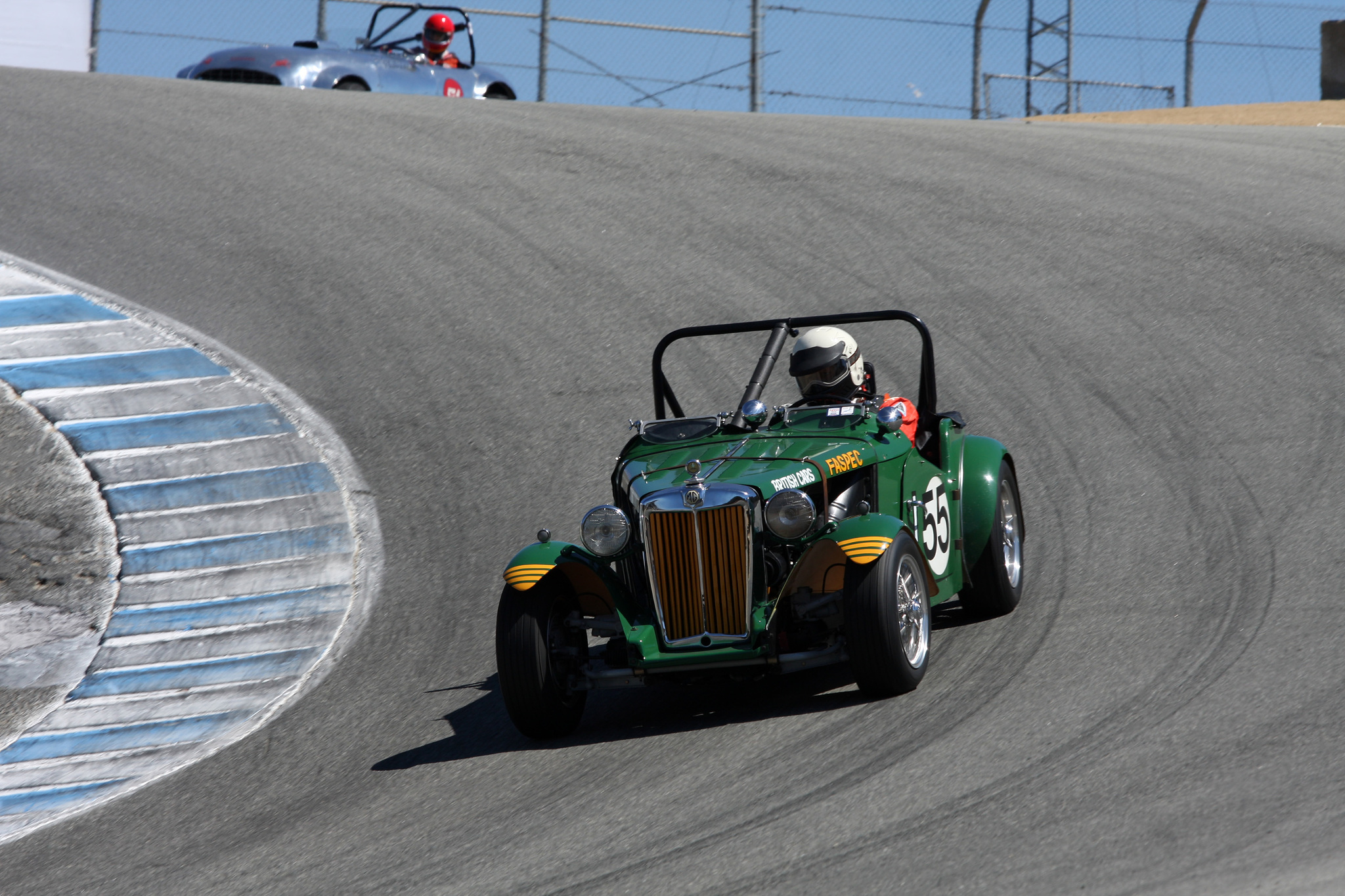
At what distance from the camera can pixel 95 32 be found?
636 inches

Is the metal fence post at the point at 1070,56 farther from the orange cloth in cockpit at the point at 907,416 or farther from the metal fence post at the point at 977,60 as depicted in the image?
the orange cloth in cockpit at the point at 907,416

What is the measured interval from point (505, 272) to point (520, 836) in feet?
27.2

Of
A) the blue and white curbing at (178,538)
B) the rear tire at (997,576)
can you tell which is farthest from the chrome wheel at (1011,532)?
the blue and white curbing at (178,538)

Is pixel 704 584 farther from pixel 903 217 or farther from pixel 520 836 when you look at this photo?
pixel 903 217

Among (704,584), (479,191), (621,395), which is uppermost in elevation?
(479,191)

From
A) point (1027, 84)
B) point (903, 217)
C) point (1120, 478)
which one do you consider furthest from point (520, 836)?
point (1027, 84)

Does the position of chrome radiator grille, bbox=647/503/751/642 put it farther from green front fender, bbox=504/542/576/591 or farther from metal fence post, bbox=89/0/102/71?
metal fence post, bbox=89/0/102/71

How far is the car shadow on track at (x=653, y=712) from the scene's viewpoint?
531 centimetres

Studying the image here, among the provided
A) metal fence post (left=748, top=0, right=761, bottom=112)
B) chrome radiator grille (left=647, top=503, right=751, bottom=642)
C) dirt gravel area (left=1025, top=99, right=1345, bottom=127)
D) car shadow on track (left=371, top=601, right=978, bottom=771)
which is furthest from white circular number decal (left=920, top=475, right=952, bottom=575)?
dirt gravel area (left=1025, top=99, right=1345, bottom=127)

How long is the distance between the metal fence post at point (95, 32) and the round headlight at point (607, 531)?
1351 centimetres

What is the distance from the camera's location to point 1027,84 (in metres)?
18.5

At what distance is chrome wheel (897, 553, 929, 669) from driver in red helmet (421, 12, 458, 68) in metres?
14.2

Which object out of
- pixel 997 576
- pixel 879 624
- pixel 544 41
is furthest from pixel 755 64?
pixel 879 624

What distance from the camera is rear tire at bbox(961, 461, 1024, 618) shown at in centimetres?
629
